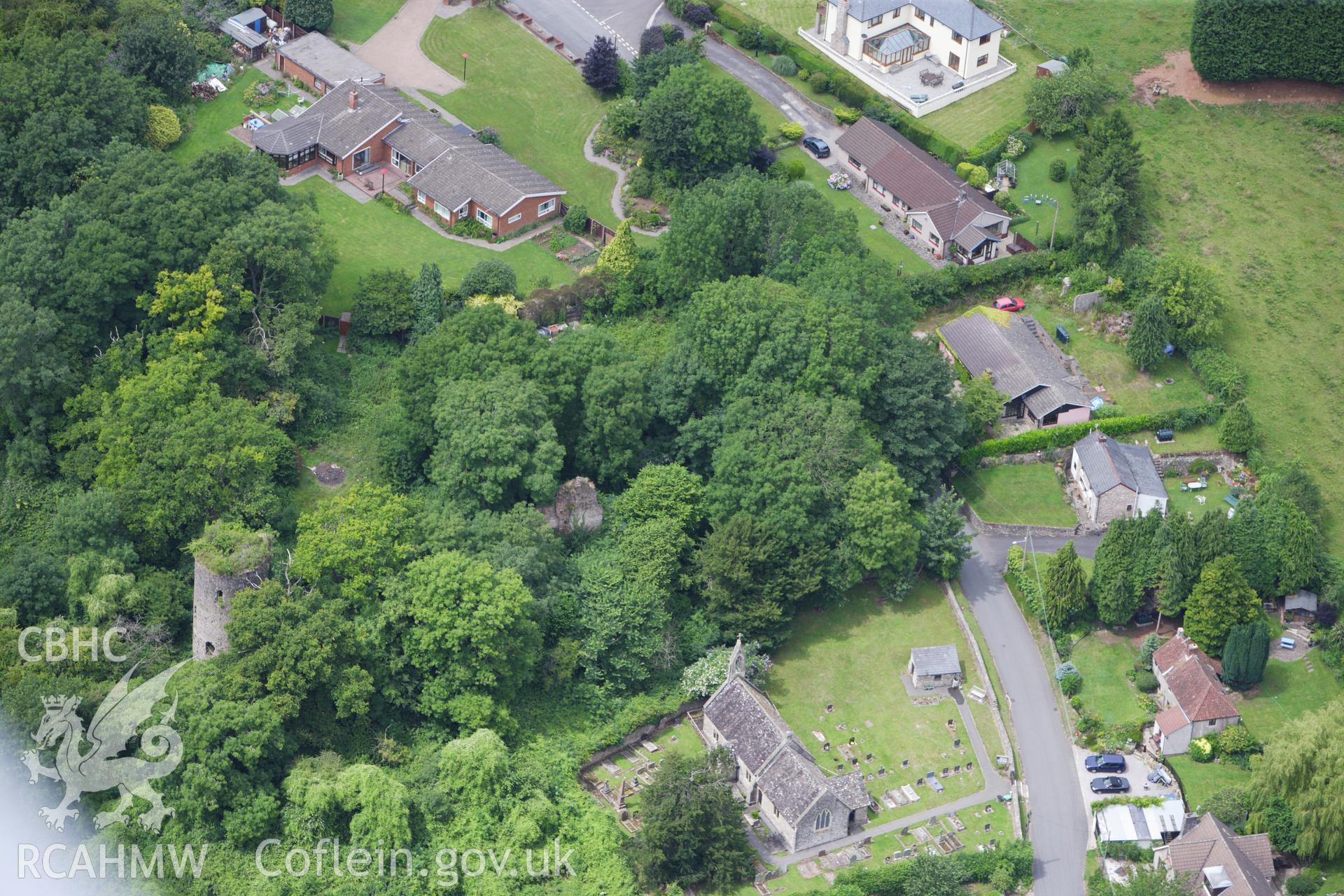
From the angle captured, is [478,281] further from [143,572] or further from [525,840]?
[525,840]

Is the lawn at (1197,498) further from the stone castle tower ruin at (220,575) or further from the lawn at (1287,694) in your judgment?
the stone castle tower ruin at (220,575)

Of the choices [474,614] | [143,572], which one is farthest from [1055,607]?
[143,572]

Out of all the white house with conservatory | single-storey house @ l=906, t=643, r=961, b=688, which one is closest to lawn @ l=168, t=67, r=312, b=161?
the white house with conservatory

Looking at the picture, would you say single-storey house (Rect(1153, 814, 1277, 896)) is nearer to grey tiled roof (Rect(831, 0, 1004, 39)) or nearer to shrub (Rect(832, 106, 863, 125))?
shrub (Rect(832, 106, 863, 125))

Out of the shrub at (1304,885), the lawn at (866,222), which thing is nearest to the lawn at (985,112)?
the lawn at (866,222)

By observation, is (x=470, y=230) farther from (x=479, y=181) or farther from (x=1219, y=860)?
(x=1219, y=860)

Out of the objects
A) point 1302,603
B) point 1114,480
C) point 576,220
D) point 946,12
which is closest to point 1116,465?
point 1114,480
